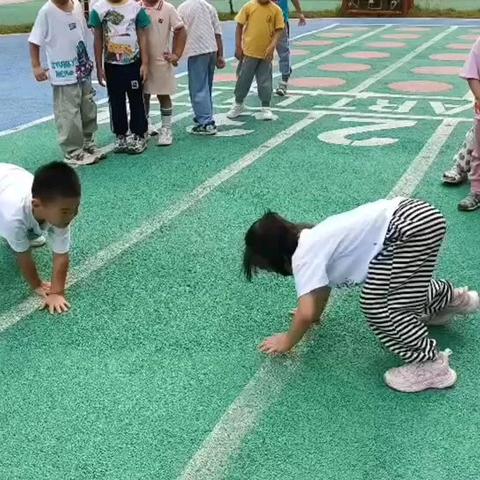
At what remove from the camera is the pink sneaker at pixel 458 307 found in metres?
3.34

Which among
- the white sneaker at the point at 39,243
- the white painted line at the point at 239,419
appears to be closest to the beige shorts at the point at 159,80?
the white sneaker at the point at 39,243

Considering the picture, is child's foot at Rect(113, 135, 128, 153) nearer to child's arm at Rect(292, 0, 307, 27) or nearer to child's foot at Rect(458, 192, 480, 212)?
child's foot at Rect(458, 192, 480, 212)

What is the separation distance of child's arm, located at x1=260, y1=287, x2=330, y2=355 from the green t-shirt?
12.2 ft

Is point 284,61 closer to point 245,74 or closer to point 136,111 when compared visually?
point 245,74

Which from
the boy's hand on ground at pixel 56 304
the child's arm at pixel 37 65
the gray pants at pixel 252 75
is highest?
the child's arm at pixel 37 65

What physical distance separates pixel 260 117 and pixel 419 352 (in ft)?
16.6

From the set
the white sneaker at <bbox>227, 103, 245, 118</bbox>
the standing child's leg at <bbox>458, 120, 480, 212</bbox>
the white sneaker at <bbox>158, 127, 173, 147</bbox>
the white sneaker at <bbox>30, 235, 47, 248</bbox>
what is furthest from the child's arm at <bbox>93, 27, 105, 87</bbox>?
the standing child's leg at <bbox>458, 120, 480, 212</bbox>

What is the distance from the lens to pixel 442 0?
21328mm

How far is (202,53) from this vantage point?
6.90m

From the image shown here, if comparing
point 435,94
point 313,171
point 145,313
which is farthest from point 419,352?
point 435,94

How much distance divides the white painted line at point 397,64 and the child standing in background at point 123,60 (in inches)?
140

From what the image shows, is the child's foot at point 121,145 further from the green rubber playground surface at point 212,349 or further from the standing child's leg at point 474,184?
the standing child's leg at point 474,184

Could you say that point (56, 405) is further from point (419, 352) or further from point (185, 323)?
point (419, 352)

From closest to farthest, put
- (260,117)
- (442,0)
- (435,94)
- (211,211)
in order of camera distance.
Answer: (211,211)
(260,117)
(435,94)
(442,0)
